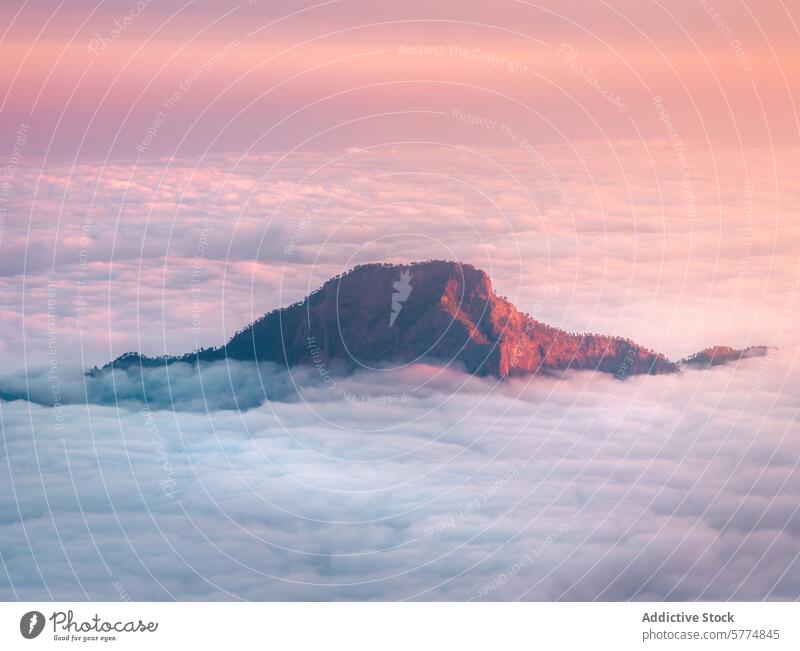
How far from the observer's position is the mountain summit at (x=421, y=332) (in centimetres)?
8775

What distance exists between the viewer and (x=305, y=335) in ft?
297

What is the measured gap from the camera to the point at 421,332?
291 ft

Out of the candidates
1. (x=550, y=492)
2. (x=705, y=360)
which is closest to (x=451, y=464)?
(x=550, y=492)

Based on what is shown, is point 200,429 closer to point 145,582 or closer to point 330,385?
point 330,385
